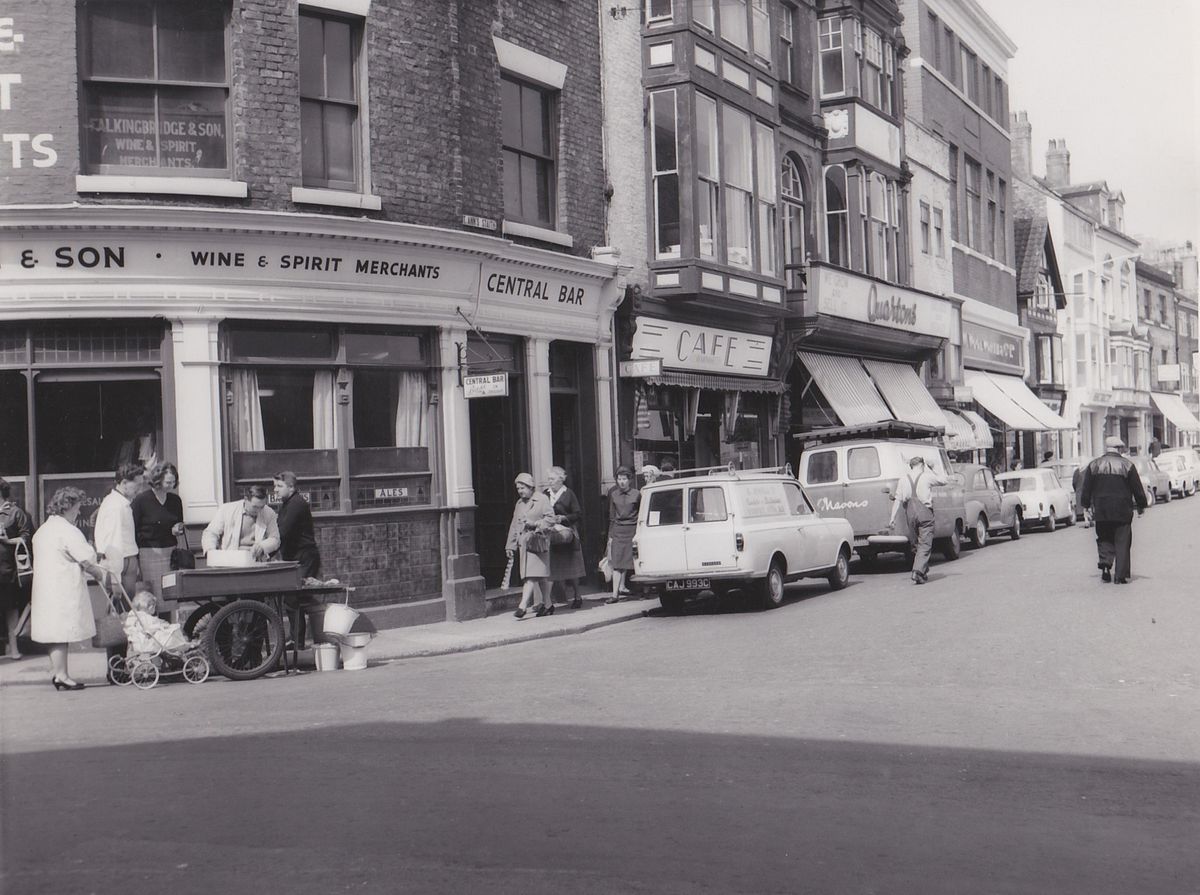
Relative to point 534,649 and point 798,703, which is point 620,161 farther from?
point 798,703

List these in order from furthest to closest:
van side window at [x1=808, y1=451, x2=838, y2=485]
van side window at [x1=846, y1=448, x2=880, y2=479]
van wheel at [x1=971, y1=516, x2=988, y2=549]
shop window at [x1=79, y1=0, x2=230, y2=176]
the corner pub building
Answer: van wheel at [x1=971, y1=516, x2=988, y2=549]
van side window at [x1=808, y1=451, x2=838, y2=485]
van side window at [x1=846, y1=448, x2=880, y2=479]
shop window at [x1=79, y1=0, x2=230, y2=176]
the corner pub building

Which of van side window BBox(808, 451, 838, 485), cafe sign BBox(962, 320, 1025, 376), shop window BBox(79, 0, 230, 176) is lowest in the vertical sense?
van side window BBox(808, 451, 838, 485)

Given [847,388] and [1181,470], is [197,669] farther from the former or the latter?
[1181,470]

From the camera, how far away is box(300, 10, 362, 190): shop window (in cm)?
1537

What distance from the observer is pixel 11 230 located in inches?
532

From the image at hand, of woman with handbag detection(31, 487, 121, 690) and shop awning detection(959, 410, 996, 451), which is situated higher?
shop awning detection(959, 410, 996, 451)

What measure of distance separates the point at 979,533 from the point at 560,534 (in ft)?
37.2

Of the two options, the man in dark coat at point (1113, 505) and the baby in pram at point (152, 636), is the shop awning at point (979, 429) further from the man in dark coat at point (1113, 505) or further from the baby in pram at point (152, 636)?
the baby in pram at point (152, 636)

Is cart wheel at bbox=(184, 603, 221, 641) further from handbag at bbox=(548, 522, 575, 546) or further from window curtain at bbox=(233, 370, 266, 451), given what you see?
handbag at bbox=(548, 522, 575, 546)

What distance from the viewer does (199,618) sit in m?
12.0

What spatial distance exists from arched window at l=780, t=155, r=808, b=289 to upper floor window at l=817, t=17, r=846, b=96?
3101 mm

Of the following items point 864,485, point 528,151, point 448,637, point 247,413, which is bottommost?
point 448,637

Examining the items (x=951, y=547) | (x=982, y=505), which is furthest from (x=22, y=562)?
(x=982, y=505)

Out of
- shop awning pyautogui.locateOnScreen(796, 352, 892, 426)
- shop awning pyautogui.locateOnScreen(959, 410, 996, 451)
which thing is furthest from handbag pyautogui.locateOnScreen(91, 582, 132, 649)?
shop awning pyautogui.locateOnScreen(959, 410, 996, 451)
